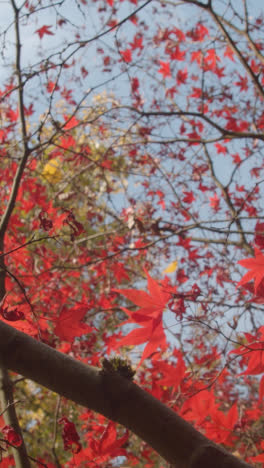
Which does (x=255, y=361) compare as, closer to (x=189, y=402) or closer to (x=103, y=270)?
(x=189, y=402)

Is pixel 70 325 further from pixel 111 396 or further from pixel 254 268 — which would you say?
pixel 254 268

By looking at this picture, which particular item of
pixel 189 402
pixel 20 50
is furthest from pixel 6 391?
pixel 20 50

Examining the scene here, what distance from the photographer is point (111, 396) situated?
2.85 ft

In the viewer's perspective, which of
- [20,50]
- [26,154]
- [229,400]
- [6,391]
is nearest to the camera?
[6,391]

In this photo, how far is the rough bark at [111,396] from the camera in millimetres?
834

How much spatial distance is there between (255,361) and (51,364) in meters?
0.75

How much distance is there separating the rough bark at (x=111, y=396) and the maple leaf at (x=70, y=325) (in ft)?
1.03

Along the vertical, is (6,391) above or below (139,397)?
above

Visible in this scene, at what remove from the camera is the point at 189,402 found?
1665mm

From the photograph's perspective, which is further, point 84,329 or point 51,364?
point 84,329

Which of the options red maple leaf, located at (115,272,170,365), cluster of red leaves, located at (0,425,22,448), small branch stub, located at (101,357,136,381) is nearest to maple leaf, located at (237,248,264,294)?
red maple leaf, located at (115,272,170,365)

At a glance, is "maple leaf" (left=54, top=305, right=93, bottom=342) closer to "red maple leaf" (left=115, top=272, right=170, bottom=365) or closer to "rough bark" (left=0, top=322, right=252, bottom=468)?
"red maple leaf" (left=115, top=272, right=170, bottom=365)

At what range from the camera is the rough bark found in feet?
2.74

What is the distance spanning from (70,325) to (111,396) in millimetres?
428
